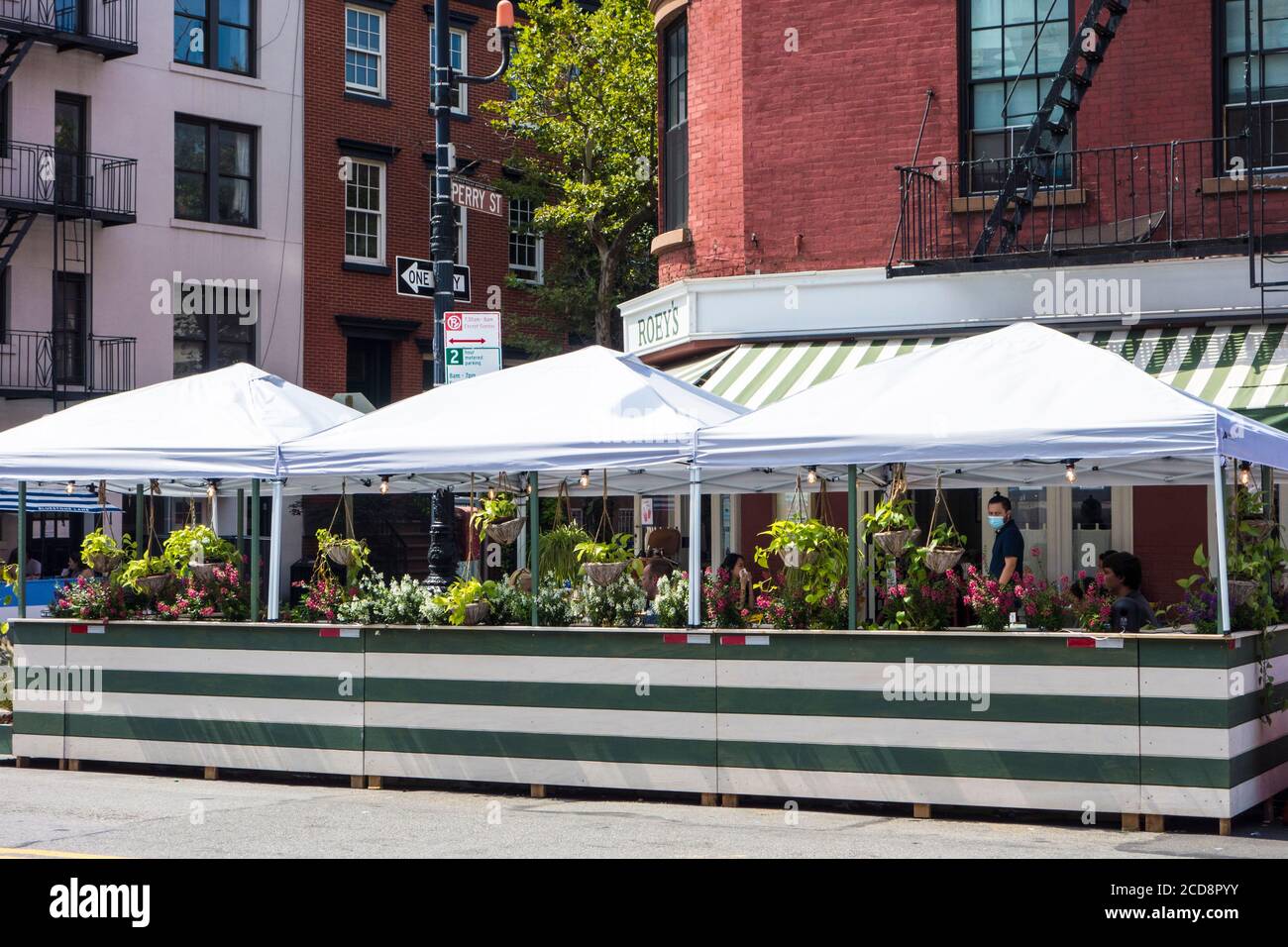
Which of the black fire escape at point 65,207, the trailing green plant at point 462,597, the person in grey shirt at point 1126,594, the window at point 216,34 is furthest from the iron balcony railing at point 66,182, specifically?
the person in grey shirt at point 1126,594

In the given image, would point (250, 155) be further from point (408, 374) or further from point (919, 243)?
point (919, 243)

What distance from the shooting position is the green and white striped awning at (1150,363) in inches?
571

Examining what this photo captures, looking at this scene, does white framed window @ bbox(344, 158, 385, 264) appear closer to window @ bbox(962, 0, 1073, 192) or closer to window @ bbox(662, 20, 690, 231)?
window @ bbox(662, 20, 690, 231)

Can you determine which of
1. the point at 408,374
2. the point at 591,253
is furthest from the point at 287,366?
the point at 591,253

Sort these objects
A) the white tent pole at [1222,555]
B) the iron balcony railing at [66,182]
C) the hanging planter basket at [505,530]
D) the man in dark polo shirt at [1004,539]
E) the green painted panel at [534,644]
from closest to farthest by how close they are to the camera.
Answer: the white tent pole at [1222,555], the green painted panel at [534,644], the hanging planter basket at [505,530], the man in dark polo shirt at [1004,539], the iron balcony railing at [66,182]

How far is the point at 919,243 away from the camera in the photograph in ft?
56.1

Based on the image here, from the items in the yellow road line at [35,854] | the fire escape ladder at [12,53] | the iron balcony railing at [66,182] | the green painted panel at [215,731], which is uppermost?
the fire escape ladder at [12,53]

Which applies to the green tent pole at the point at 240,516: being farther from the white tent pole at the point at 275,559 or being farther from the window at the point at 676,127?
the window at the point at 676,127

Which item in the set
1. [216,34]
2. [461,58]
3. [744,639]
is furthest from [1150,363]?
[461,58]

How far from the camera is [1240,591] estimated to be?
10.2 meters

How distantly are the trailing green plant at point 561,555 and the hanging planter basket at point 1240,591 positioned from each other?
4468 mm

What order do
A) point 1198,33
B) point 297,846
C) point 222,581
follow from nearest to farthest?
point 297,846 < point 222,581 < point 1198,33

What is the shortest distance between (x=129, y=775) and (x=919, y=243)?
9653 millimetres

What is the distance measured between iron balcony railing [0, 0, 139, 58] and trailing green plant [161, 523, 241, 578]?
17401 millimetres
